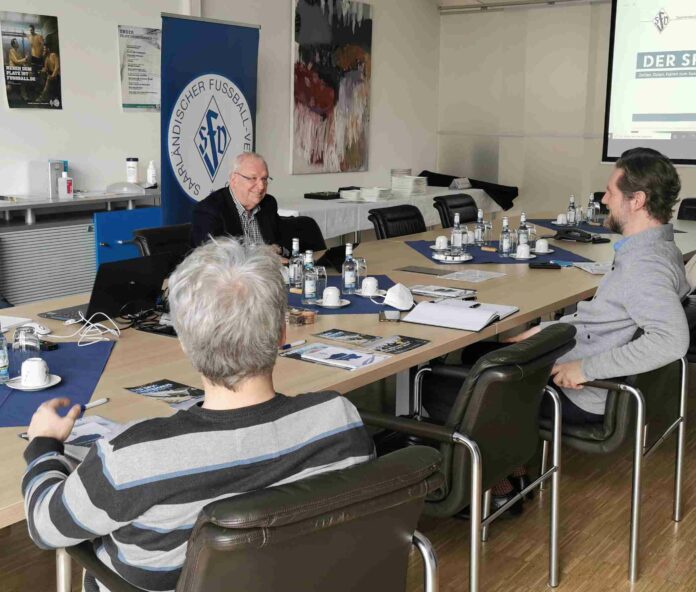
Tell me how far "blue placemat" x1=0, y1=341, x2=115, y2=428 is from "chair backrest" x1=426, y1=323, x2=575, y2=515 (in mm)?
974

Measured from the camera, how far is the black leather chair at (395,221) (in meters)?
5.46

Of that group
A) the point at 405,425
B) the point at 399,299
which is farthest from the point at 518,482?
the point at 405,425

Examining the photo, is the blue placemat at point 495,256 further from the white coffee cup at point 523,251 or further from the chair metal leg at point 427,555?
the chair metal leg at point 427,555

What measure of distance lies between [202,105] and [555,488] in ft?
14.6

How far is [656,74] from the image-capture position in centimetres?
776

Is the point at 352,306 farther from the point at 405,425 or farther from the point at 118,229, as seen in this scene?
the point at 118,229

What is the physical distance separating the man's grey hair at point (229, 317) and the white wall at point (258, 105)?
180 inches

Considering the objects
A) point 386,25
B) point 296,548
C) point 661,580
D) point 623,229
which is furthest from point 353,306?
point 386,25

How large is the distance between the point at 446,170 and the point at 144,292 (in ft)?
24.2

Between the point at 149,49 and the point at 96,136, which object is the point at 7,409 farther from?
the point at 149,49

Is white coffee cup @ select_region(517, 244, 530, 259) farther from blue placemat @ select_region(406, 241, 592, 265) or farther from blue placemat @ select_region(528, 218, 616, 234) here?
blue placemat @ select_region(528, 218, 616, 234)

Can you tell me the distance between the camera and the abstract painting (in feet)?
26.6

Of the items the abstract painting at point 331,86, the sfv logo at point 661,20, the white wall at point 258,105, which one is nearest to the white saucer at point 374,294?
the white wall at point 258,105

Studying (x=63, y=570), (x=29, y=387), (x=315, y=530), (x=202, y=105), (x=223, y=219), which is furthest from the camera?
(x=202, y=105)
